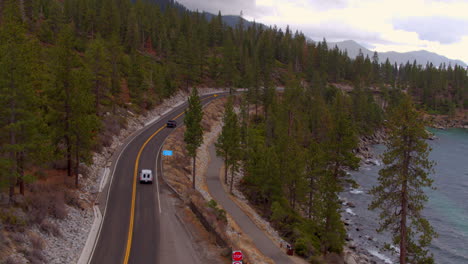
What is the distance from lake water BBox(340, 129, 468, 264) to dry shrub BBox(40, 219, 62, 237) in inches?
1185

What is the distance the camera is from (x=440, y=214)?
4322 centimetres

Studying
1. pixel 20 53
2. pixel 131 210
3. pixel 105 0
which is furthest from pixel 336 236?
pixel 105 0

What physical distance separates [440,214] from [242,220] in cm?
2937

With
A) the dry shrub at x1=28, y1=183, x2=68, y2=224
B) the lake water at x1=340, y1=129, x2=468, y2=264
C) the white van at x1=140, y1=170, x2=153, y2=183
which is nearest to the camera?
Answer: the dry shrub at x1=28, y1=183, x2=68, y2=224

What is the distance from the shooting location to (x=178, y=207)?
91.2 feet

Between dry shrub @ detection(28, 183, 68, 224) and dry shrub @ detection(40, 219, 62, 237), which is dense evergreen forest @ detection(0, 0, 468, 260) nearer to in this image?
dry shrub @ detection(28, 183, 68, 224)

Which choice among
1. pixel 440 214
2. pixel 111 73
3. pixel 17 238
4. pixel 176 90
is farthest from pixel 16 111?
pixel 176 90

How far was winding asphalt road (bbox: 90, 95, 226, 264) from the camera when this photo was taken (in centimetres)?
1980

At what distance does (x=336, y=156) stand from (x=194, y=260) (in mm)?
13956

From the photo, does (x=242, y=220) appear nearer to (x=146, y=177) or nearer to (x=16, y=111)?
(x=146, y=177)

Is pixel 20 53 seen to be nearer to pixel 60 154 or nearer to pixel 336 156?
pixel 60 154

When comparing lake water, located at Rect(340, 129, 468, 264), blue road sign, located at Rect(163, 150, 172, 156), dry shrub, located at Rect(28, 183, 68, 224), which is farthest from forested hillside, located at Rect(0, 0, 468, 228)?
lake water, located at Rect(340, 129, 468, 264)

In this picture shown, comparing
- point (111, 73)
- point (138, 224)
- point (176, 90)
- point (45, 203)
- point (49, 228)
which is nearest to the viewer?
point (49, 228)

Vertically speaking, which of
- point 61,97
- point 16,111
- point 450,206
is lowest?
point 450,206
